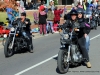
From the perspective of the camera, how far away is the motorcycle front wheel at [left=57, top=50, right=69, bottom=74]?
27.8 ft

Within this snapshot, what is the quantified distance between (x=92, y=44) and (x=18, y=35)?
423cm

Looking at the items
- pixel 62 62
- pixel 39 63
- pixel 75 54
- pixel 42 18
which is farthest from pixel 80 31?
pixel 42 18

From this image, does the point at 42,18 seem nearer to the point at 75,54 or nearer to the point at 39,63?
the point at 39,63

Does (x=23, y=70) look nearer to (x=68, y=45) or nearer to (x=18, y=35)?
(x=68, y=45)

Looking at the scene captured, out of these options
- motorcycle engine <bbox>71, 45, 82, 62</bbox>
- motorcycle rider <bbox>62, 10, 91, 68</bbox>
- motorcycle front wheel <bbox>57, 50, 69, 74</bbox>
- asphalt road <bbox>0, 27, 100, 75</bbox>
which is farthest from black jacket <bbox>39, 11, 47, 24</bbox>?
motorcycle front wheel <bbox>57, 50, 69, 74</bbox>

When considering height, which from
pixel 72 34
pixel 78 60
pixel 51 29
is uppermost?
pixel 72 34

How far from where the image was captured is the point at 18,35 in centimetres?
1227

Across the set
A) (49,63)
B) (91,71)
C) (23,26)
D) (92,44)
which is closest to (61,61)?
(91,71)

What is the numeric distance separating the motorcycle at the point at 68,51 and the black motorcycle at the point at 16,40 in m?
3.23

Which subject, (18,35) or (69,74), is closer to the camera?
(69,74)

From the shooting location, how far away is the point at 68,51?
875cm

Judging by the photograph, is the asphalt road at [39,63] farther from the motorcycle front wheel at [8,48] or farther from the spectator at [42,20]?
the spectator at [42,20]

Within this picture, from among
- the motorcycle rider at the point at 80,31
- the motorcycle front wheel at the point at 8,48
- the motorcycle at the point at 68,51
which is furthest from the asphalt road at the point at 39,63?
the motorcycle rider at the point at 80,31

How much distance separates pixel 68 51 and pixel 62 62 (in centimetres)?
40
